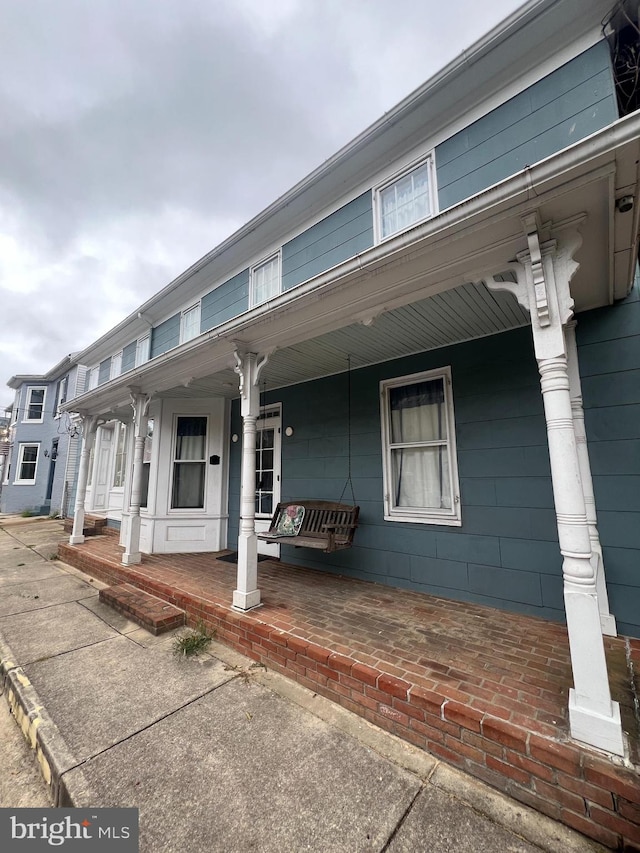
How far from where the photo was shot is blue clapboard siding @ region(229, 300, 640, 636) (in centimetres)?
271

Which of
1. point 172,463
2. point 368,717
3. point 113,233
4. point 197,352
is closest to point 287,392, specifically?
point 197,352

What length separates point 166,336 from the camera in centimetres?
749

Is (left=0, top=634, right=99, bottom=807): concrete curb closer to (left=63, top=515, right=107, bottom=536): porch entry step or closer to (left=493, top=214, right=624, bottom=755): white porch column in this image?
(left=493, top=214, right=624, bottom=755): white porch column

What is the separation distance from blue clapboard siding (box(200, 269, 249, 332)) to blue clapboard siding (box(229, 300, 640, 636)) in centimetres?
252

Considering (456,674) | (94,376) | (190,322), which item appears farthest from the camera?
(94,376)

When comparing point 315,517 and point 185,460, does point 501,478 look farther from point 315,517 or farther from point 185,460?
point 185,460

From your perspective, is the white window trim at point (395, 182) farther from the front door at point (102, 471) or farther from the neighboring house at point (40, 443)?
the neighboring house at point (40, 443)

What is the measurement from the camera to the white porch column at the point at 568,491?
1.53m

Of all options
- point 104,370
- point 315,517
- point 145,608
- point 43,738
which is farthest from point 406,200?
point 104,370

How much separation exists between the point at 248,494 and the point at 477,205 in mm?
2767

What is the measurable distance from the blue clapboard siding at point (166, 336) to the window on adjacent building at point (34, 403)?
9194mm

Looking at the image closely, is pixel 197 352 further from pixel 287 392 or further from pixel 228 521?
pixel 228 521

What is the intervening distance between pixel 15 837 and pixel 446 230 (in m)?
3.41

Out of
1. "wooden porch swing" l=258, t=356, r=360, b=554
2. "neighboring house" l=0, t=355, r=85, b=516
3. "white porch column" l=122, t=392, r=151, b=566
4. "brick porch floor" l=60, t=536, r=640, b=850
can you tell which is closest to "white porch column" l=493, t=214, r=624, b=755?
"brick porch floor" l=60, t=536, r=640, b=850
